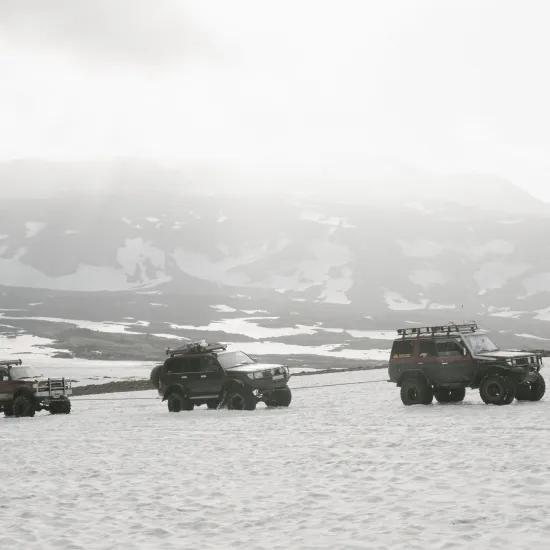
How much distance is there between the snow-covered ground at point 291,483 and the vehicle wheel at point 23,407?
8.39 meters

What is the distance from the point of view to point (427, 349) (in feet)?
85.6

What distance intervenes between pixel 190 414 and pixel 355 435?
34.2 ft

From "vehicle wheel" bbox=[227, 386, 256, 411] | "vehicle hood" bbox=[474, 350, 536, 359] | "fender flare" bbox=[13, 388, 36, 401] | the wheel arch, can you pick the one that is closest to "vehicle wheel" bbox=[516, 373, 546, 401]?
"vehicle hood" bbox=[474, 350, 536, 359]

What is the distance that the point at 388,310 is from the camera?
627ft

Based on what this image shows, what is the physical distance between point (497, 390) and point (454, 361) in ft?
5.93

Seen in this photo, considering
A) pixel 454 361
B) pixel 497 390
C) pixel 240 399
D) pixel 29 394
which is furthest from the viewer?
pixel 29 394

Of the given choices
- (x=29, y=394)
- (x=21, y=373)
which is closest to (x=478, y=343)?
(x=29, y=394)

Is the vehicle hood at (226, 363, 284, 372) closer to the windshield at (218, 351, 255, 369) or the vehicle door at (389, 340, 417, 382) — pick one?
the windshield at (218, 351, 255, 369)

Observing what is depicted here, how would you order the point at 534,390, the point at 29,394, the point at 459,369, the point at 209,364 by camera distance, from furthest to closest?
the point at 29,394
the point at 209,364
the point at 459,369
the point at 534,390

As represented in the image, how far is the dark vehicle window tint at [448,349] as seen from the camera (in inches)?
1006

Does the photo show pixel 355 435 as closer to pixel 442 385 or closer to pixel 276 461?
pixel 276 461

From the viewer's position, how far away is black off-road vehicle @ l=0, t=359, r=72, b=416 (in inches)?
1225

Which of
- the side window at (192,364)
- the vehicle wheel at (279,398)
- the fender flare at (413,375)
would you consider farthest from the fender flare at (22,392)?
the fender flare at (413,375)

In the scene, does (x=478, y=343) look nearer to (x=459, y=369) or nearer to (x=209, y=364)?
(x=459, y=369)
